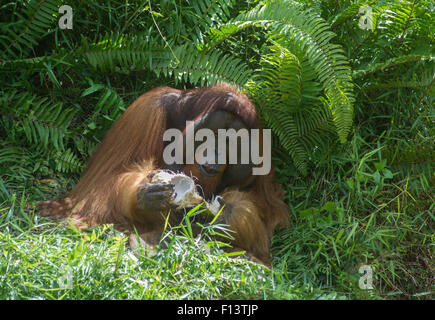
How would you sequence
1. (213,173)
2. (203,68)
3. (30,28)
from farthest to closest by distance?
(30,28) < (203,68) < (213,173)

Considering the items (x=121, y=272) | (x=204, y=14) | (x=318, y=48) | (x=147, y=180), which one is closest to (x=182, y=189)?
(x=147, y=180)

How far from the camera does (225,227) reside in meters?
2.96

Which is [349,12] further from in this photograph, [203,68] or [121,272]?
[121,272]

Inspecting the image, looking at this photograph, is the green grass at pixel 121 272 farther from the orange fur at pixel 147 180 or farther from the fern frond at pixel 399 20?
the fern frond at pixel 399 20

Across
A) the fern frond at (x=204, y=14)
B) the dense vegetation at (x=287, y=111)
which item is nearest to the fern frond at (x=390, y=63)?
the dense vegetation at (x=287, y=111)

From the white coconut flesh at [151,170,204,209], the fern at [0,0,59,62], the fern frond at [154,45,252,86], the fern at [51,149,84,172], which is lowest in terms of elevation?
the white coconut flesh at [151,170,204,209]

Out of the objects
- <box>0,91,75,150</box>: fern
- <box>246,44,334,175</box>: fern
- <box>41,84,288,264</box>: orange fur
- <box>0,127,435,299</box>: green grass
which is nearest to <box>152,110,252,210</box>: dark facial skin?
<box>41,84,288,264</box>: orange fur

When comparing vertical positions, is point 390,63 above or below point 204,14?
below

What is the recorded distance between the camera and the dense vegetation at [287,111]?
291 cm

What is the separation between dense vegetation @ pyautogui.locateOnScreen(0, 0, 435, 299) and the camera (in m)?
2.91

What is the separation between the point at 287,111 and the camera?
3305mm

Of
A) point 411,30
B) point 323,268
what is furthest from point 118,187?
point 411,30

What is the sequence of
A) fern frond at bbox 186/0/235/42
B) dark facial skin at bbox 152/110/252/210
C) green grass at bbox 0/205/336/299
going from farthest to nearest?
fern frond at bbox 186/0/235/42, dark facial skin at bbox 152/110/252/210, green grass at bbox 0/205/336/299

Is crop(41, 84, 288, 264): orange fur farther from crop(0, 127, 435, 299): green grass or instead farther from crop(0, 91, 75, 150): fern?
crop(0, 91, 75, 150): fern
